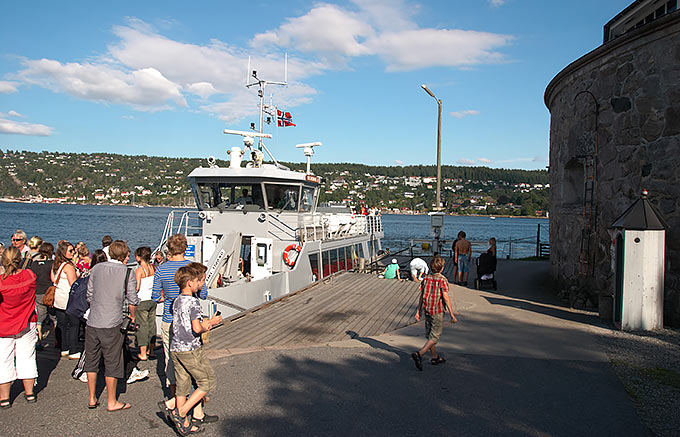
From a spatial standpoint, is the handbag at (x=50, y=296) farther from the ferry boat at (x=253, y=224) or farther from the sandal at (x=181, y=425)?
the ferry boat at (x=253, y=224)

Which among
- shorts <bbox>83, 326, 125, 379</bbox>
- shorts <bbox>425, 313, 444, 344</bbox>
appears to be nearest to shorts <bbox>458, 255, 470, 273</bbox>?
shorts <bbox>425, 313, 444, 344</bbox>

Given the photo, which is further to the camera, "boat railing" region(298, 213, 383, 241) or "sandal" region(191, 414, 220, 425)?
"boat railing" region(298, 213, 383, 241)

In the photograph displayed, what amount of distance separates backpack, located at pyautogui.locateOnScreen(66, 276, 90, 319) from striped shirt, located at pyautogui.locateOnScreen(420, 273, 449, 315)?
4339mm

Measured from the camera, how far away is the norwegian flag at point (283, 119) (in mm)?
18516

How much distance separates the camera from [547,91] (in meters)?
13.1

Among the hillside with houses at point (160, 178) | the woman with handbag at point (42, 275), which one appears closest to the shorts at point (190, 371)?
the woman with handbag at point (42, 275)

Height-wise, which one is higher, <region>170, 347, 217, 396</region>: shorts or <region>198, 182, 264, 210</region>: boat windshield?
<region>198, 182, 264, 210</region>: boat windshield

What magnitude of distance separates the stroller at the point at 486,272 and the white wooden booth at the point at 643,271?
5069 mm

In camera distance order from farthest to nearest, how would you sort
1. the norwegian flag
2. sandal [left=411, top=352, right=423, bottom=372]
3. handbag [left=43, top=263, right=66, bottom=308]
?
the norwegian flag, handbag [left=43, top=263, right=66, bottom=308], sandal [left=411, top=352, right=423, bottom=372]

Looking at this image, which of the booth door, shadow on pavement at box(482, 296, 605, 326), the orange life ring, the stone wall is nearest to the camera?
the booth door

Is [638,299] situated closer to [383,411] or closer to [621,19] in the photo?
[383,411]

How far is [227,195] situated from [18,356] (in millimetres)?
9654

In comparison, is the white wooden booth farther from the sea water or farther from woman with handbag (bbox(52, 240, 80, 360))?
the sea water

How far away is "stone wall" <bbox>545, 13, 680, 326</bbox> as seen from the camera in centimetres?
814
